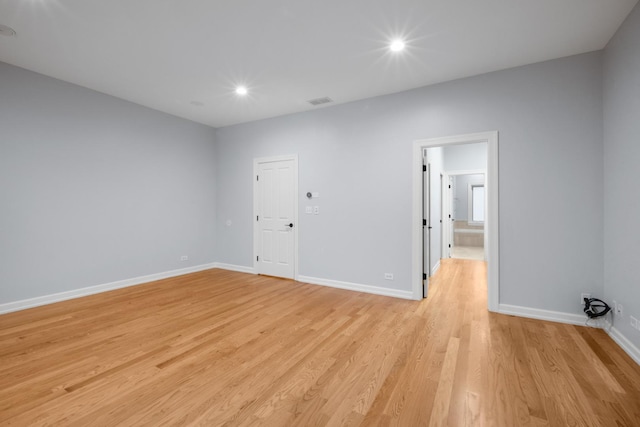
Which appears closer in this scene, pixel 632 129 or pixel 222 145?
pixel 632 129

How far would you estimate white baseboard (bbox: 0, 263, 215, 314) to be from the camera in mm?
3457

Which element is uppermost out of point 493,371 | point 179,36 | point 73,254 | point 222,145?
point 179,36

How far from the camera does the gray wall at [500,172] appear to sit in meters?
3.07

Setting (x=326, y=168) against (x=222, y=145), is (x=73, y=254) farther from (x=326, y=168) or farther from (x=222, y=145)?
(x=326, y=168)

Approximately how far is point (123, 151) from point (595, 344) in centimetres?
655

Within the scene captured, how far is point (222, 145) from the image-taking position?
19.8ft

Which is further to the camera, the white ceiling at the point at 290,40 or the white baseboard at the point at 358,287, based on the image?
the white baseboard at the point at 358,287

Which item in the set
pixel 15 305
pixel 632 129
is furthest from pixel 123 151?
pixel 632 129

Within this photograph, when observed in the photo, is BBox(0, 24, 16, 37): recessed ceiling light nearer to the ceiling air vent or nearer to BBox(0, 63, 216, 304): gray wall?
BBox(0, 63, 216, 304): gray wall

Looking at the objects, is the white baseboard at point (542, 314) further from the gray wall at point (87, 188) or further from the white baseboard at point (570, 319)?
the gray wall at point (87, 188)


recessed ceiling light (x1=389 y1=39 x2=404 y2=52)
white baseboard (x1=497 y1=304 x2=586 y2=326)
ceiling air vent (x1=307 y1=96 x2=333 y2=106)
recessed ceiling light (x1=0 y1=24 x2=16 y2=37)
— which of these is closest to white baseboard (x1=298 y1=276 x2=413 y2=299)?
white baseboard (x1=497 y1=304 x2=586 y2=326)

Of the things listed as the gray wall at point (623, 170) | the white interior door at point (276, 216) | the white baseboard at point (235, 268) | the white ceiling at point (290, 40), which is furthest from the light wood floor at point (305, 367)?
the white ceiling at point (290, 40)

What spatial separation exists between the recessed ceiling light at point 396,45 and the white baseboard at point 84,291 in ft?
16.9

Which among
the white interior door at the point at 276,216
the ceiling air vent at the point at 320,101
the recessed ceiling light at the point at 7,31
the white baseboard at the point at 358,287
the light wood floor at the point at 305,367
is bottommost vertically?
the light wood floor at the point at 305,367
